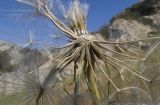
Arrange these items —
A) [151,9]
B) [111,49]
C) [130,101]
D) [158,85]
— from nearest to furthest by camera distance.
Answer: [130,101] < [158,85] < [111,49] < [151,9]

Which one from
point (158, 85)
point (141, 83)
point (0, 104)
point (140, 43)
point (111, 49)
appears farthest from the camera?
point (0, 104)

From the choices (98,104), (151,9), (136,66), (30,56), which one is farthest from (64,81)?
(151,9)

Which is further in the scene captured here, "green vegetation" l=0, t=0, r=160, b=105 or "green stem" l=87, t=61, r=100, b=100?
"green stem" l=87, t=61, r=100, b=100

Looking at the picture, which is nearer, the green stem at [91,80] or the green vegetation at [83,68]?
the green vegetation at [83,68]

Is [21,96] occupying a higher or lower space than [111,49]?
lower

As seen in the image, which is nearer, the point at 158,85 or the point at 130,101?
the point at 130,101

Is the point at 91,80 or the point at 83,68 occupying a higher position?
the point at 83,68

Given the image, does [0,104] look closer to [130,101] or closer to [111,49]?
[111,49]

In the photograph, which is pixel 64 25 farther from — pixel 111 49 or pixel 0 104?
pixel 0 104

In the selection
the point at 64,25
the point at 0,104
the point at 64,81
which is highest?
the point at 64,25

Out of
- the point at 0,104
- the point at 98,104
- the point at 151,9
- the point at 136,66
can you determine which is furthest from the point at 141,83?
the point at 151,9
